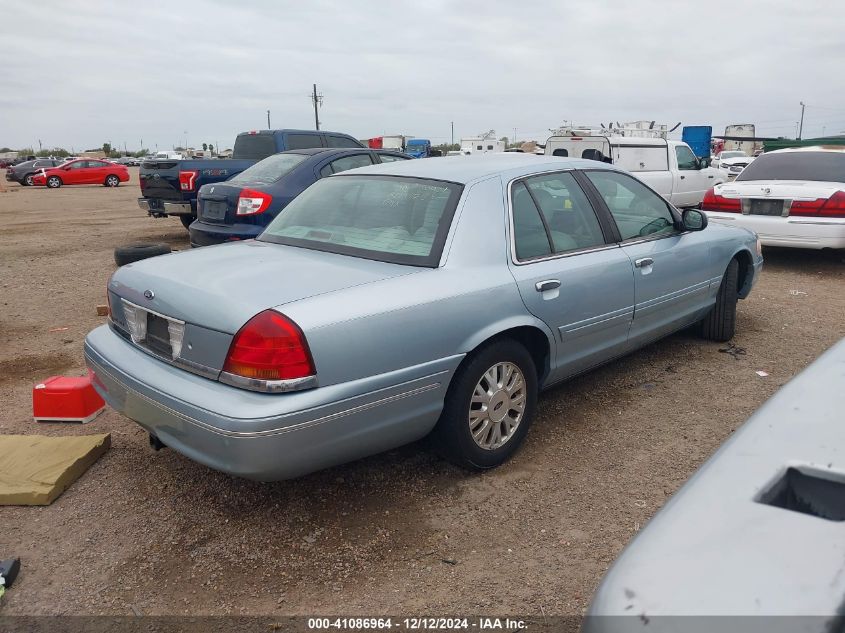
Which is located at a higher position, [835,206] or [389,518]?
[835,206]

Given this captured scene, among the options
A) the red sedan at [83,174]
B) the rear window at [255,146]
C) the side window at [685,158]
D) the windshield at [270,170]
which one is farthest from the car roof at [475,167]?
the red sedan at [83,174]

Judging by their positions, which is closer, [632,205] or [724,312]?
[632,205]

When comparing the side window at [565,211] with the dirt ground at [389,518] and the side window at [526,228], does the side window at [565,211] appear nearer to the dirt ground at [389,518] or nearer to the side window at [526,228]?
the side window at [526,228]

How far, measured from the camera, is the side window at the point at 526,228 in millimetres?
3541

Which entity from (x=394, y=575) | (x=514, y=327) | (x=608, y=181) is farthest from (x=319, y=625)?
(x=608, y=181)

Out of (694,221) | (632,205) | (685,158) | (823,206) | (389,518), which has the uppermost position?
A: (685,158)

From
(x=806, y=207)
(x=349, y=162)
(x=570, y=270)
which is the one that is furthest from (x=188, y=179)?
(x=806, y=207)

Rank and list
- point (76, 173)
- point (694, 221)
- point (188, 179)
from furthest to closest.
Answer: point (76, 173) → point (188, 179) → point (694, 221)

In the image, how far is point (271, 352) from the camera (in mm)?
2607

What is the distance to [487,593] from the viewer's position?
2.58 m

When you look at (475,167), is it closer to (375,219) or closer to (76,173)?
(375,219)

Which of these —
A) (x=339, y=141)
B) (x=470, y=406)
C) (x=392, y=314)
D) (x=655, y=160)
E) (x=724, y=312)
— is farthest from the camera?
(x=655, y=160)

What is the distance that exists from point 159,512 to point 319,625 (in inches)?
44.8

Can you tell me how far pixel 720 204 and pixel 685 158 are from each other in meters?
5.29
